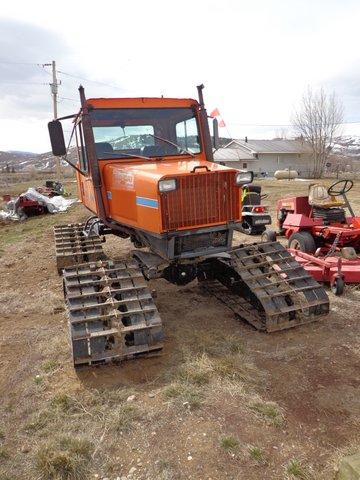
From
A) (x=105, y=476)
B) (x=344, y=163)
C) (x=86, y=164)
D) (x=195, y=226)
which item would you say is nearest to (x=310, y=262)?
(x=195, y=226)

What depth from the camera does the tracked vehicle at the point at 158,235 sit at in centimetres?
457

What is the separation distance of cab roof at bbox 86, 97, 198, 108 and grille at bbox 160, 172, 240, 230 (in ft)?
5.99

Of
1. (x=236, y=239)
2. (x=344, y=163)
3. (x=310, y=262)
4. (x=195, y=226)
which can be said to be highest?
(x=195, y=226)

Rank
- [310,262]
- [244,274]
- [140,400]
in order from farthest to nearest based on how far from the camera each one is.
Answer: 1. [310,262]
2. [244,274]
3. [140,400]

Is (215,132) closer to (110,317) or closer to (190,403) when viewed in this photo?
(110,317)

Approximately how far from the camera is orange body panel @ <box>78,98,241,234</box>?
4.83m

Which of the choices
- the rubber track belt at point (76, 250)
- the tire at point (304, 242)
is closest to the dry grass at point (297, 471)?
the rubber track belt at point (76, 250)

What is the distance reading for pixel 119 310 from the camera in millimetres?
4953

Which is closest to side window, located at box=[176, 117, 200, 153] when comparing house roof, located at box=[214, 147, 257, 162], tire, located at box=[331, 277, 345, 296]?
tire, located at box=[331, 277, 345, 296]

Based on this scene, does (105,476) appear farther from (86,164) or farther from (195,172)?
(86,164)

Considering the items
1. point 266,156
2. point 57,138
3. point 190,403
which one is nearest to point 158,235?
point 190,403

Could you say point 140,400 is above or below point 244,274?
below

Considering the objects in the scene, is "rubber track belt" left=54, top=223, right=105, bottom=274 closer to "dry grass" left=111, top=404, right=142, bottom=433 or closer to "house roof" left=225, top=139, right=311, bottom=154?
"dry grass" left=111, top=404, right=142, bottom=433

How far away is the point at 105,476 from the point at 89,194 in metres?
4.73
